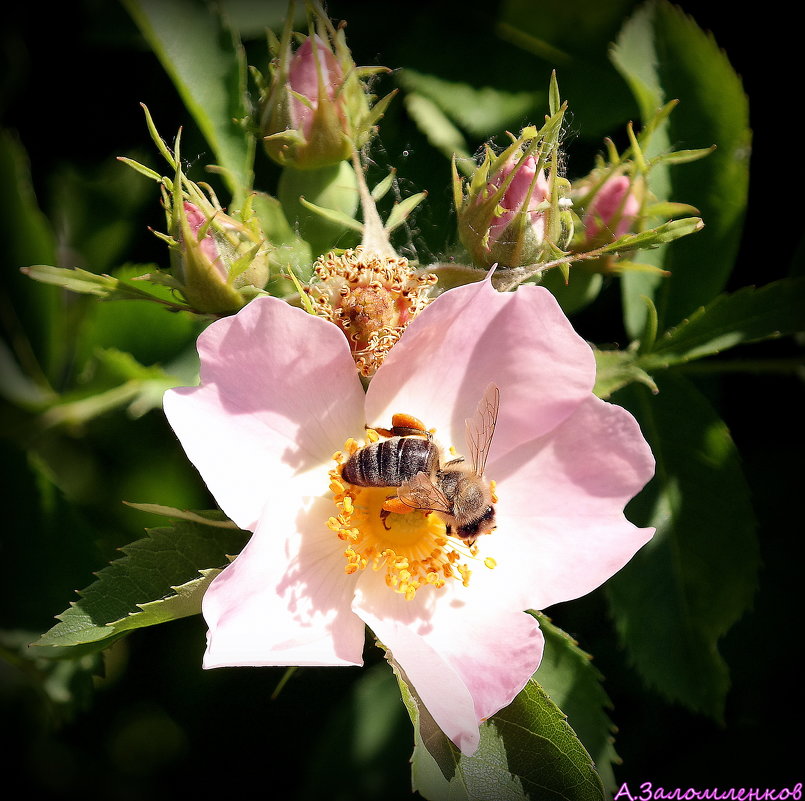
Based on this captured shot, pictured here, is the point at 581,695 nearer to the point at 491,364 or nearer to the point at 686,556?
the point at 686,556

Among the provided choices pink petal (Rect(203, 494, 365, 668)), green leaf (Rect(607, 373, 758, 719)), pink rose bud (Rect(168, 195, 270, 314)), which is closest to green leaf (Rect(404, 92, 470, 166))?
pink rose bud (Rect(168, 195, 270, 314))

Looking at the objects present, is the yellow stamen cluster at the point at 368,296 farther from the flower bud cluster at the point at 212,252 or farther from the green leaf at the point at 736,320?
the green leaf at the point at 736,320

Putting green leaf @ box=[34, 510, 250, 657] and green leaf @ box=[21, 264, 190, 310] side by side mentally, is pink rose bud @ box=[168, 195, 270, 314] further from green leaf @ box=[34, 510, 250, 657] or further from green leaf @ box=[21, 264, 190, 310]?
green leaf @ box=[34, 510, 250, 657]

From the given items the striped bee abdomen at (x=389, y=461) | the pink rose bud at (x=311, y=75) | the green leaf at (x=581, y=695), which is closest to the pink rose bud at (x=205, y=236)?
the pink rose bud at (x=311, y=75)

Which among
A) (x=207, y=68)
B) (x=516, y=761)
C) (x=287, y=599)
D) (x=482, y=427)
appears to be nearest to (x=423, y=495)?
(x=482, y=427)

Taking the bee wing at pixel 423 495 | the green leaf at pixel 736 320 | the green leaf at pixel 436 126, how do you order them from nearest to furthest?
1. the bee wing at pixel 423 495
2. the green leaf at pixel 736 320
3. the green leaf at pixel 436 126

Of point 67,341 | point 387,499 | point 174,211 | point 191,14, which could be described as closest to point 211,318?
point 174,211
